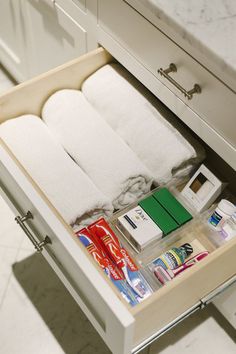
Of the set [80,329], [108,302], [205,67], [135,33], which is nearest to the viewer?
[108,302]

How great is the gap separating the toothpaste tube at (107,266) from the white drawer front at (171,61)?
0.29m

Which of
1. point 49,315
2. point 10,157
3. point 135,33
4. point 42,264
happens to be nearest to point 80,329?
point 49,315

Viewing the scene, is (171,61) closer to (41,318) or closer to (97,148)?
(97,148)

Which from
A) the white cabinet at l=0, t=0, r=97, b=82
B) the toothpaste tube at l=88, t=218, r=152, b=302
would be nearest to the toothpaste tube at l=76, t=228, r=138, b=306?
the toothpaste tube at l=88, t=218, r=152, b=302

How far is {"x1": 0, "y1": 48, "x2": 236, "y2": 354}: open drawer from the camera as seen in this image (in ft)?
2.28

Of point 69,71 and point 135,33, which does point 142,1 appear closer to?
point 135,33

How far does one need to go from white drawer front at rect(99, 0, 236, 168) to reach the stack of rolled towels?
9 cm

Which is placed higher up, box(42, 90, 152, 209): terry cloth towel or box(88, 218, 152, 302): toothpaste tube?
box(42, 90, 152, 209): terry cloth towel

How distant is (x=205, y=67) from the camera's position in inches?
30.6

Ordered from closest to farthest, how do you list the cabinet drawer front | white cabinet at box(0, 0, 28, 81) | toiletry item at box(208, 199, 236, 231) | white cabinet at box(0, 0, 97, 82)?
the cabinet drawer front → toiletry item at box(208, 199, 236, 231) → white cabinet at box(0, 0, 97, 82) → white cabinet at box(0, 0, 28, 81)

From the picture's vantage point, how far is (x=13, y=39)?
145 centimetres

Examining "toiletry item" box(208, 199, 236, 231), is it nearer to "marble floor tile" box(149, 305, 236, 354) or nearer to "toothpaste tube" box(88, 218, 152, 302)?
"toothpaste tube" box(88, 218, 152, 302)

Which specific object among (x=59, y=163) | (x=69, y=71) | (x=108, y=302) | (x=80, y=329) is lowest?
(x=108, y=302)

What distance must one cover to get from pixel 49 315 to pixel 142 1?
83 cm
